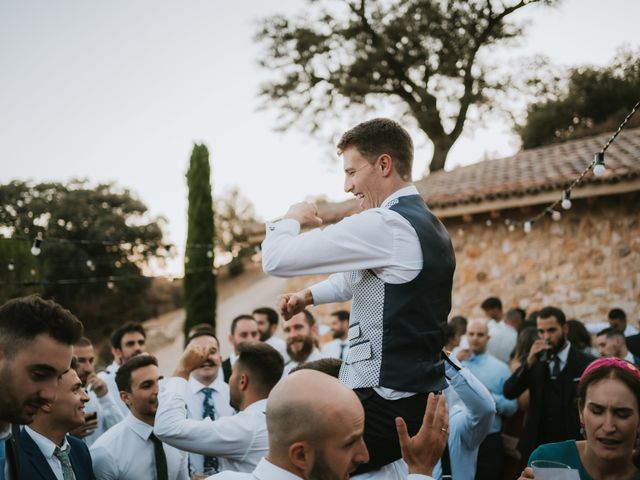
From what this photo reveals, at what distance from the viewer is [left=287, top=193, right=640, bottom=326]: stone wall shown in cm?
1075

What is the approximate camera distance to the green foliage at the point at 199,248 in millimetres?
18812

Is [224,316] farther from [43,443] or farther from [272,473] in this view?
[272,473]

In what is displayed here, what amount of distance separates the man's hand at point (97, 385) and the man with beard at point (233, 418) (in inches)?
64.1

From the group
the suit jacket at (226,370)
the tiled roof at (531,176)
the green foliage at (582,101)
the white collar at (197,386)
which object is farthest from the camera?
the green foliage at (582,101)

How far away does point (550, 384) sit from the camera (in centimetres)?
572

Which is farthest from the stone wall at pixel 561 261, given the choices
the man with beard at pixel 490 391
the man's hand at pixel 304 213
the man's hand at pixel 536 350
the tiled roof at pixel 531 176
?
the man's hand at pixel 304 213

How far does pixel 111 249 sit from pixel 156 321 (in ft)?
11.9

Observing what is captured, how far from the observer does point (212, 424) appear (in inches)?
137

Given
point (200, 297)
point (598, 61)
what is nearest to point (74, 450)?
point (200, 297)

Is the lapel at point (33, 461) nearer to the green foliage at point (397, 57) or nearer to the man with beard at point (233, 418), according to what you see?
the man with beard at point (233, 418)

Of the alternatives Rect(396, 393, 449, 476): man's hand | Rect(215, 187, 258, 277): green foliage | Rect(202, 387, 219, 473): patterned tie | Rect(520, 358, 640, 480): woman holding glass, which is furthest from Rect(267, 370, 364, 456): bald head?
Rect(215, 187, 258, 277): green foliage

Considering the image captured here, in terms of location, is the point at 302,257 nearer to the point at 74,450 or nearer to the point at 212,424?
the point at 212,424

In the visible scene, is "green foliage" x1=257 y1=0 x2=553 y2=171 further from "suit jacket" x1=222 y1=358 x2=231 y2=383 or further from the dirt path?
"suit jacket" x1=222 y1=358 x2=231 y2=383

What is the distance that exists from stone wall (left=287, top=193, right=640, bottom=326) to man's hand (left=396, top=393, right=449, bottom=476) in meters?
9.81
